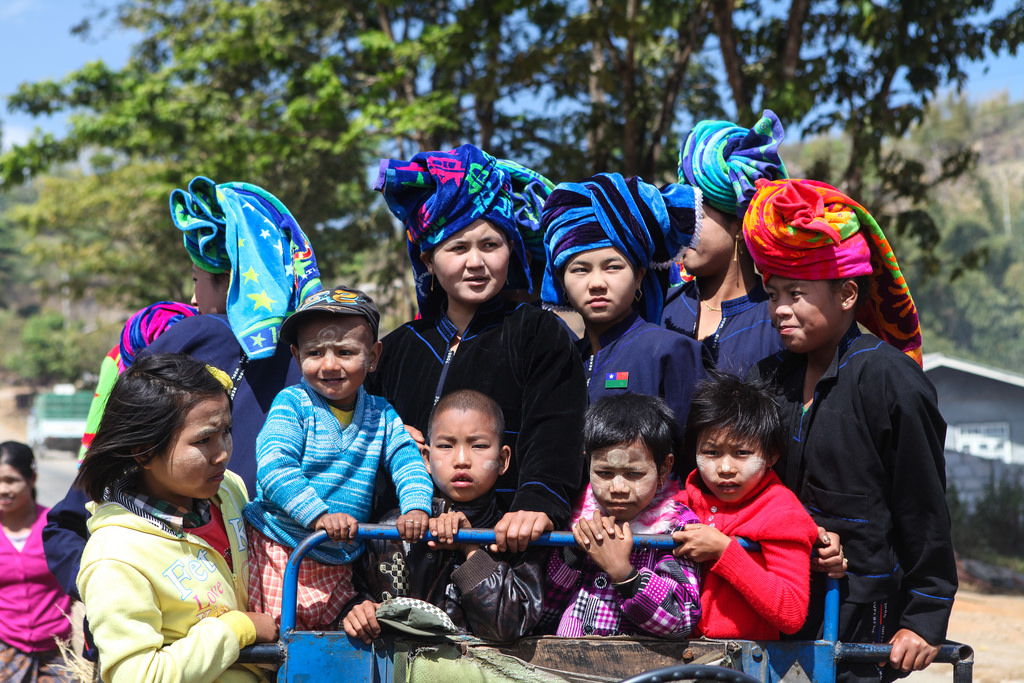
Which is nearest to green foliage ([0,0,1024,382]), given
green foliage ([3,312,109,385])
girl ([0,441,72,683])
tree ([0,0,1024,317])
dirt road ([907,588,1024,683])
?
tree ([0,0,1024,317])

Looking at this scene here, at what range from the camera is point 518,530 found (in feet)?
8.44

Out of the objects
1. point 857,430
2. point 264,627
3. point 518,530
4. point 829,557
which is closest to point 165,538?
point 264,627

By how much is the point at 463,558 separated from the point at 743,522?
0.85 metres

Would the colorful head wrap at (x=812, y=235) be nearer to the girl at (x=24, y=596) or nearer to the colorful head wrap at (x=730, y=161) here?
the colorful head wrap at (x=730, y=161)

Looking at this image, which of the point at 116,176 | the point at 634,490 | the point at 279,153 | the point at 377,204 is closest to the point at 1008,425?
the point at 377,204

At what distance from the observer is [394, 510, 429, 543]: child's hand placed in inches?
102

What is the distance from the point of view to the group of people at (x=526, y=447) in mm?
2613

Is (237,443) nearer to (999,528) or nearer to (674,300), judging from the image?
(674,300)

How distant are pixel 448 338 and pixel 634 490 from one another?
0.94 metres

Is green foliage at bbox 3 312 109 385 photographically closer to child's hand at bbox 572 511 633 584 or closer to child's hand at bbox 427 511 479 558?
child's hand at bbox 427 511 479 558

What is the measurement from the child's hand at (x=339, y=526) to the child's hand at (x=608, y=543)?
Result: 2.06 feet

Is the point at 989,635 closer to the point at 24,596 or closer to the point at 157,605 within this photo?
the point at 24,596

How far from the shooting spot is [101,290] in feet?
81.0

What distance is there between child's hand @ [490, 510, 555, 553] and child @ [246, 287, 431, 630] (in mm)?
327
